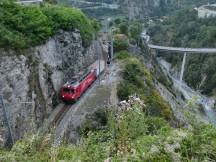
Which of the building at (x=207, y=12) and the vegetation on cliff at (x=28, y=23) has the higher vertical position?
the vegetation on cliff at (x=28, y=23)

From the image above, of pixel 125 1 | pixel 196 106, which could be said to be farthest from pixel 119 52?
pixel 125 1

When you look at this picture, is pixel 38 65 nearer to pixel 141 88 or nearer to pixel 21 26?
pixel 21 26

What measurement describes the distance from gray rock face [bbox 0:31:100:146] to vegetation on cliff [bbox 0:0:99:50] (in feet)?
1.50

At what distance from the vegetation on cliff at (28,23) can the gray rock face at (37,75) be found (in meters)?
0.46

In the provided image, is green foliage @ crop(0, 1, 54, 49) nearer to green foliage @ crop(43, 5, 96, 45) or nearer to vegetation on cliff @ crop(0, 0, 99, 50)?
vegetation on cliff @ crop(0, 0, 99, 50)

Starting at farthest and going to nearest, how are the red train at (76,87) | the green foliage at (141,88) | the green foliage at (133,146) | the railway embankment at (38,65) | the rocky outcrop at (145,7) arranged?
1. the rocky outcrop at (145,7)
2. the green foliage at (141,88)
3. the red train at (76,87)
4. the railway embankment at (38,65)
5. the green foliage at (133,146)

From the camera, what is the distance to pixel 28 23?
20.5 m

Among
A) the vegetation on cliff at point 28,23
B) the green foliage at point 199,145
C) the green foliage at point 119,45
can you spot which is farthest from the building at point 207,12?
the green foliage at point 199,145

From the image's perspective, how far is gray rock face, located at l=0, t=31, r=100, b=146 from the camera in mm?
16938

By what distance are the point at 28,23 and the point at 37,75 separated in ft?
9.73

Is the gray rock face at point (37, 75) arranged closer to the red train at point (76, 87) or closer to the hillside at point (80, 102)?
the hillside at point (80, 102)

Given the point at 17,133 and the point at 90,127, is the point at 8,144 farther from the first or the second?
the point at 90,127

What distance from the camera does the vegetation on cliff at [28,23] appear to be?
18.6 m

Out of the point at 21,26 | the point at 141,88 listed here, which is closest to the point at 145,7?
the point at 141,88
